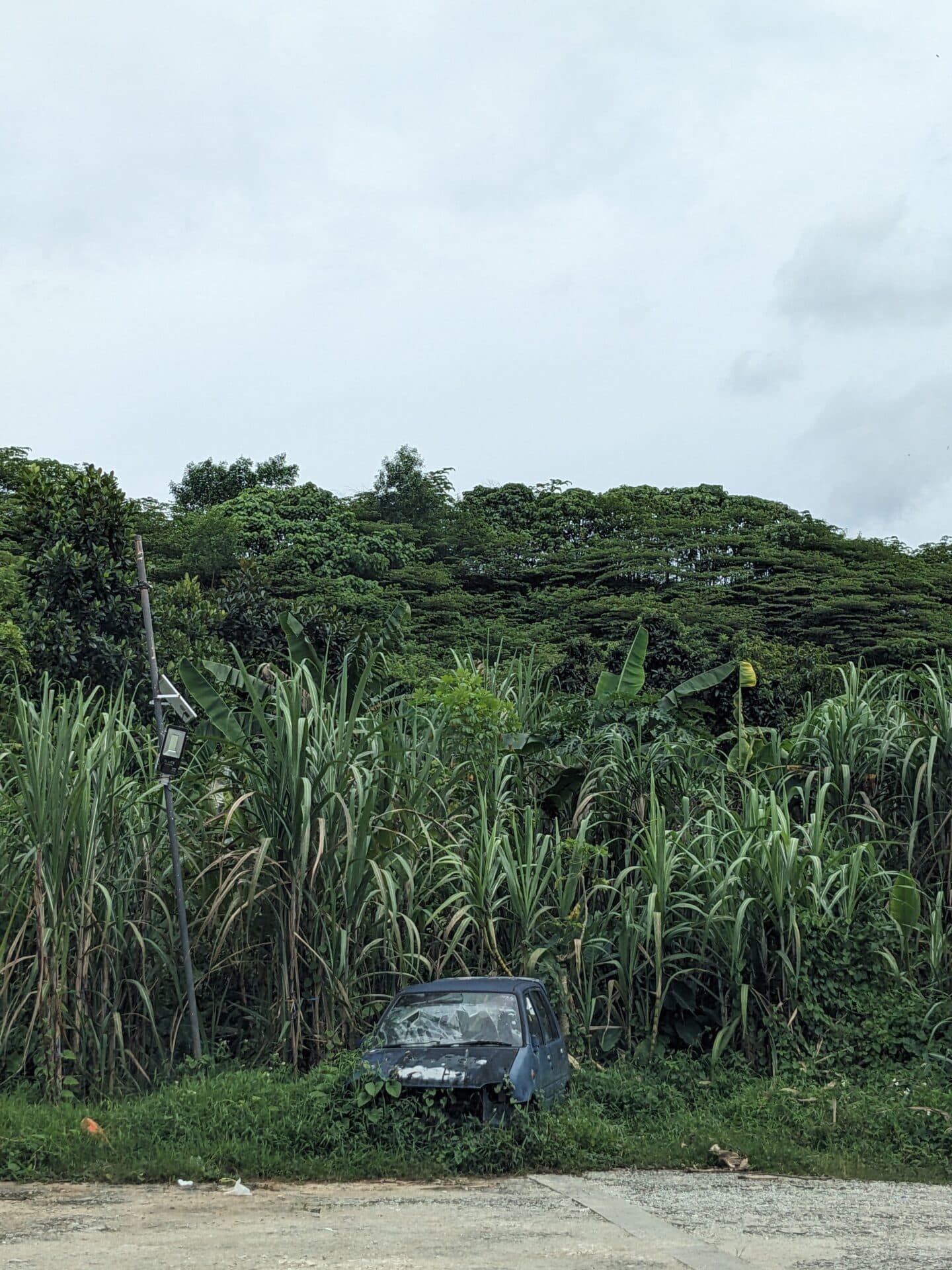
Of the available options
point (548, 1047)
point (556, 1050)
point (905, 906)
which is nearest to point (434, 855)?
point (556, 1050)

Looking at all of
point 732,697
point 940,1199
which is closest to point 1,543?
point 732,697

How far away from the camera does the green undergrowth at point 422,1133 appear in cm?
838

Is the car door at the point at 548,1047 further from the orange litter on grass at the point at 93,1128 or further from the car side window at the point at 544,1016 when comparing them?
the orange litter on grass at the point at 93,1128

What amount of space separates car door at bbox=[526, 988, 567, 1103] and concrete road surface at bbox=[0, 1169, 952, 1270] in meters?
0.83

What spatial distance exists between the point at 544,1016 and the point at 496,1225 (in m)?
2.83

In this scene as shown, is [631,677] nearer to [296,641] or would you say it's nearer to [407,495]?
[296,641]

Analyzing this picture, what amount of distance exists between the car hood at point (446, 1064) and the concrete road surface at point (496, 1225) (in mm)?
631

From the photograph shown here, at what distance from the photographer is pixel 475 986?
948 cm

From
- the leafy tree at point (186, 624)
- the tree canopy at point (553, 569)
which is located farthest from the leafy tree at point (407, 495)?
the leafy tree at point (186, 624)

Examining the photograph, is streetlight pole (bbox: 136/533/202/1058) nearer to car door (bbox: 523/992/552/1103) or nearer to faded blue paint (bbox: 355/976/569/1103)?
faded blue paint (bbox: 355/976/569/1103)

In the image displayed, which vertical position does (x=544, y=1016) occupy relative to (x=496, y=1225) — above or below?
above

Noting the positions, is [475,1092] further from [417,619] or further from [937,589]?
[937,589]

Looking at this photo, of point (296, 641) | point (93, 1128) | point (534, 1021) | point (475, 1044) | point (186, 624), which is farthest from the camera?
point (186, 624)

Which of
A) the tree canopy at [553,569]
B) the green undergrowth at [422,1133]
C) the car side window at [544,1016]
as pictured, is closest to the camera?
the green undergrowth at [422,1133]
